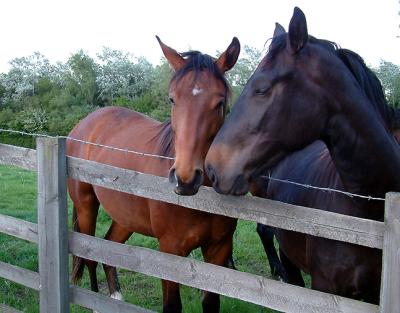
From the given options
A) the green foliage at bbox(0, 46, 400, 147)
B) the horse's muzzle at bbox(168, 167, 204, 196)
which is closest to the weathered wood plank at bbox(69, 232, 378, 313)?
the horse's muzzle at bbox(168, 167, 204, 196)

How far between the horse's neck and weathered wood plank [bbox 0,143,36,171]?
6.29 ft

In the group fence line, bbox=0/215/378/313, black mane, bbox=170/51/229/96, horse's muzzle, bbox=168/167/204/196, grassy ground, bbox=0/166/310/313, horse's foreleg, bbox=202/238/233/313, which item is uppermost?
black mane, bbox=170/51/229/96

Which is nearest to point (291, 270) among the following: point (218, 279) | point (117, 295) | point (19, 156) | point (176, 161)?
point (117, 295)

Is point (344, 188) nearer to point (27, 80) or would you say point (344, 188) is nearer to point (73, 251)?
point (73, 251)

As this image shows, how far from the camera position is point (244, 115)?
7.11 ft

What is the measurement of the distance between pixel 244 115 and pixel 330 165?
0.90 meters

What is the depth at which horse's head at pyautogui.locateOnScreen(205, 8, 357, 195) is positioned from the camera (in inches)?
83.4

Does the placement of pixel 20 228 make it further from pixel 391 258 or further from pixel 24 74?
pixel 24 74

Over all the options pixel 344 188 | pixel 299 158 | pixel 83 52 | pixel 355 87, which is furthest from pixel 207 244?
pixel 83 52

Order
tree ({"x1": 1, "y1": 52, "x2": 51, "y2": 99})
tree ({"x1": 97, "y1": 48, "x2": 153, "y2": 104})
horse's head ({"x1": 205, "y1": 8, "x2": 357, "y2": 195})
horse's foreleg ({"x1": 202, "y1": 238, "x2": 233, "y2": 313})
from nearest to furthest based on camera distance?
horse's head ({"x1": 205, "y1": 8, "x2": 357, "y2": 195})
horse's foreleg ({"x1": 202, "y1": 238, "x2": 233, "y2": 313})
tree ({"x1": 97, "y1": 48, "x2": 153, "y2": 104})
tree ({"x1": 1, "y1": 52, "x2": 51, "y2": 99})

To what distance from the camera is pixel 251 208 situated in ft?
7.27

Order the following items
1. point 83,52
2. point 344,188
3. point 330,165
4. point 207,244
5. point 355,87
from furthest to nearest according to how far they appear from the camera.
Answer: point 83,52 → point 207,244 → point 330,165 → point 344,188 → point 355,87

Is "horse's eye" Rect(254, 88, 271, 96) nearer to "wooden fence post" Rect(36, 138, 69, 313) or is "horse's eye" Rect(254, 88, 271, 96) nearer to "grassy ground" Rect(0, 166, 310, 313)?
"wooden fence post" Rect(36, 138, 69, 313)

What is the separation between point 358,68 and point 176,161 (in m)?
1.04
